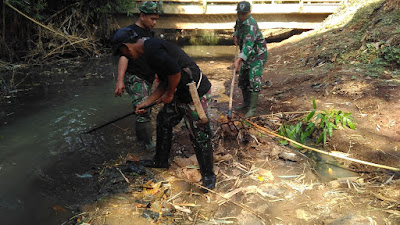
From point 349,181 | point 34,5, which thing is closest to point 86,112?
point 349,181

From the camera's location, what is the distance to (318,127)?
4293 mm

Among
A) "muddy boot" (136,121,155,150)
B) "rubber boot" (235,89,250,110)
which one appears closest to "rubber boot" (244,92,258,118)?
"rubber boot" (235,89,250,110)

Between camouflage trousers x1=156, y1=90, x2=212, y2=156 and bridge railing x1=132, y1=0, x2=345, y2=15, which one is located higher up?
bridge railing x1=132, y1=0, x2=345, y2=15

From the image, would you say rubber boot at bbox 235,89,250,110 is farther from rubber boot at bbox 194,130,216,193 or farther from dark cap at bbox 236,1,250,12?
rubber boot at bbox 194,130,216,193

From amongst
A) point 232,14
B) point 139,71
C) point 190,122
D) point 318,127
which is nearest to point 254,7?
point 232,14

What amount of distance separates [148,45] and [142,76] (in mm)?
1290

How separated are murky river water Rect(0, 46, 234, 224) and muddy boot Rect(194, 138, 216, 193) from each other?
1.62 metres

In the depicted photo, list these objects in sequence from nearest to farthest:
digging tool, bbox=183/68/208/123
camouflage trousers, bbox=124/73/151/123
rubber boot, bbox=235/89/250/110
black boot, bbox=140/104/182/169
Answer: digging tool, bbox=183/68/208/123, black boot, bbox=140/104/182/169, camouflage trousers, bbox=124/73/151/123, rubber boot, bbox=235/89/250/110

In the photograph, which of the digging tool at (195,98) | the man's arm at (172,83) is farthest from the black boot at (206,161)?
the man's arm at (172,83)

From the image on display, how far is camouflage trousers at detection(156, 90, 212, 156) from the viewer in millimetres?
3012

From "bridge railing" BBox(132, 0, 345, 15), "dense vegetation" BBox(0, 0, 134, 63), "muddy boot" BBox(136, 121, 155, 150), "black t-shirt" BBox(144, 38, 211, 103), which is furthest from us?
"bridge railing" BBox(132, 0, 345, 15)

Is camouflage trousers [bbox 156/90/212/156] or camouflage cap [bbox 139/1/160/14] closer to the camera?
camouflage trousers [bbox 156/90/212/156]

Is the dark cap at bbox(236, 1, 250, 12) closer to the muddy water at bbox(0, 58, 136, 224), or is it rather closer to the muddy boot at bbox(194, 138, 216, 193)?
the muddy boot at bbox(194, 138, 216, 193)

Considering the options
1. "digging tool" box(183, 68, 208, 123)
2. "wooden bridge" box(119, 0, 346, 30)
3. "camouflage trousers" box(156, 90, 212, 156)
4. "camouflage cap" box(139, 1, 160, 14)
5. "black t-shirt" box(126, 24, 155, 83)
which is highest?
"wooden bridge" box(119, 0, 346, 30)
